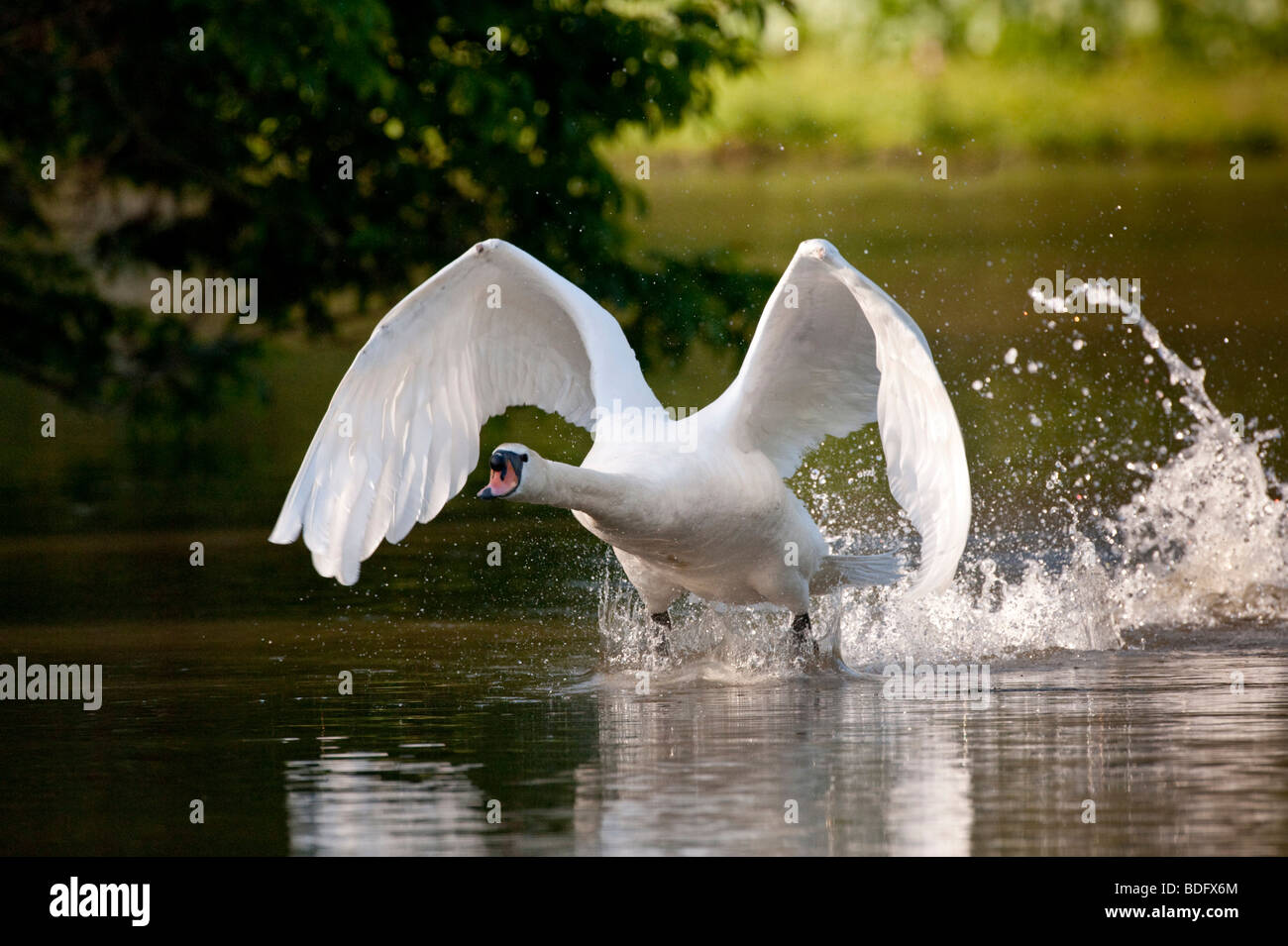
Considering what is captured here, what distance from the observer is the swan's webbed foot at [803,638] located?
1046 centimetres

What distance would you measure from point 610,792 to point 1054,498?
21.5 feet

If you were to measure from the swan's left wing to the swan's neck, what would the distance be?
2.95 feet

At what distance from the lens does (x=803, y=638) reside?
1050 cm

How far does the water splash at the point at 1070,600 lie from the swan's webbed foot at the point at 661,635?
50 mm

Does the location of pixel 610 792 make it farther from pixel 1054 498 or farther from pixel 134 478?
pixel 134 478

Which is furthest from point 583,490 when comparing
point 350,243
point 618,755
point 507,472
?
point 350,243

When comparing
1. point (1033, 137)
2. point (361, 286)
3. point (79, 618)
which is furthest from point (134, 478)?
point (1033, 137)

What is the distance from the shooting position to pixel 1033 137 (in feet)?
125

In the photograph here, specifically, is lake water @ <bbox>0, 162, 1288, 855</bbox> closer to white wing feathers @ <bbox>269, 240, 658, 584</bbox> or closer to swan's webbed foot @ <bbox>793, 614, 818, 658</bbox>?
swan's webbed foot @ <bbox>793, 614, 818, 658</bbox>

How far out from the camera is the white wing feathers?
952 centimetres

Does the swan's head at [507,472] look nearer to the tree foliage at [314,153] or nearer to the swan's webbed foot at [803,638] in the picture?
the swan's webbed foot at [803,638]

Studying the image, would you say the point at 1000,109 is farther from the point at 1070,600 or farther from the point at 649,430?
the point at 649,430

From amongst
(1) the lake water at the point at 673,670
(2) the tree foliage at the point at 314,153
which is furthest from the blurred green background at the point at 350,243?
(1) the lake water at the point at 673,670

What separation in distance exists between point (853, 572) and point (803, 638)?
0.42 m
